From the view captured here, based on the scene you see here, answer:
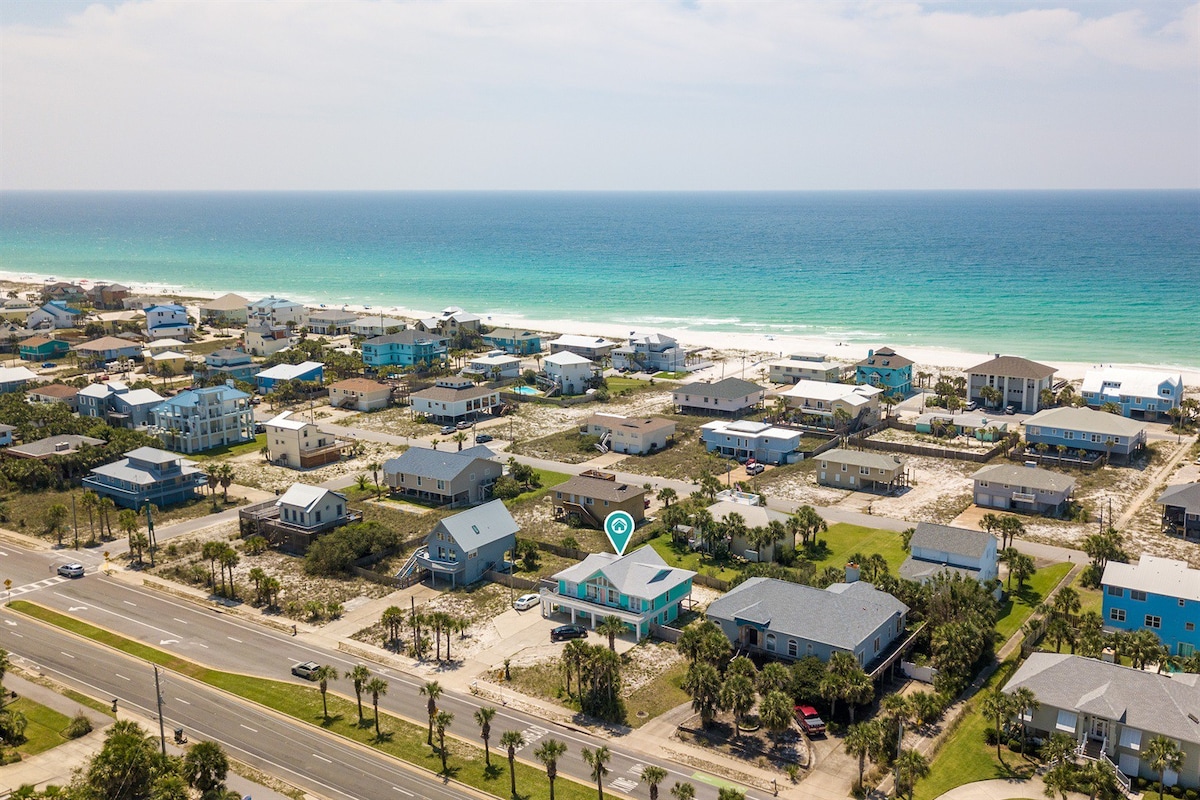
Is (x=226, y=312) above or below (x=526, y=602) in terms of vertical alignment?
above

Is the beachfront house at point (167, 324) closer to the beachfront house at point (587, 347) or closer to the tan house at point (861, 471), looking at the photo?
the beachfront house at point (587, 347)

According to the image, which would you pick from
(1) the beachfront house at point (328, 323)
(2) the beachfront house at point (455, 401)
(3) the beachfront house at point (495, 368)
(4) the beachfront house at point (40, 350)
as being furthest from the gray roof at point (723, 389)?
(4) the beachfront house at point (40, 350)

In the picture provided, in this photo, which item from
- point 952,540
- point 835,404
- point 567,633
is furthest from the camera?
point 835,404

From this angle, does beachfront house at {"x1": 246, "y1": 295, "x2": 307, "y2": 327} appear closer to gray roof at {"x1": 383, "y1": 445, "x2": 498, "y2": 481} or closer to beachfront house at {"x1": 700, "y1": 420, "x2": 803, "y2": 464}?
gray roof at {"x1": 383, "y1": 445, "x2": 498, "y2": 481}

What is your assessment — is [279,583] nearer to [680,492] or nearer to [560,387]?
[680,492]

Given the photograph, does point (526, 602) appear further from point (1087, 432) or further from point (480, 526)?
point (1087, 432)

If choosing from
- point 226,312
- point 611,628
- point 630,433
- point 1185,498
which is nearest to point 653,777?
point 611,628

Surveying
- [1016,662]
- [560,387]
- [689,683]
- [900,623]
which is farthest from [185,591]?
[560,387]
